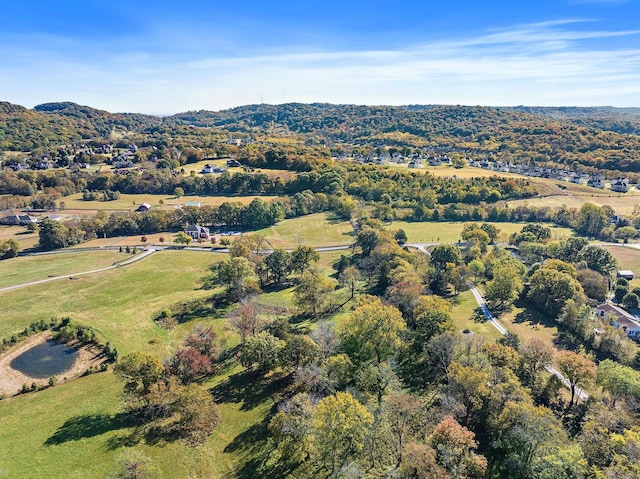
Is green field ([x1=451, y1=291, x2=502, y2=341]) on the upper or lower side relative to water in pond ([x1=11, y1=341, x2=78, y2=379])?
upper

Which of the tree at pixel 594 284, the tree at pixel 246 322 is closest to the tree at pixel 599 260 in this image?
the tree at pixel 594 284

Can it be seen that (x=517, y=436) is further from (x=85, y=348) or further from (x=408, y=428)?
(x=85, y=348)

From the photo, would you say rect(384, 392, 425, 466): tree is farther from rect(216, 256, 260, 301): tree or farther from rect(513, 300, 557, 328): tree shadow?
rect(216, 256, 260, 301): tree

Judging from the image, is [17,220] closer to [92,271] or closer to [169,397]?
[92,271]

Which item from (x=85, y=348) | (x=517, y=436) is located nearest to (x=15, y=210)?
(x=85, y=348)

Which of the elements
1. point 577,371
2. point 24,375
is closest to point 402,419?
point 577,371

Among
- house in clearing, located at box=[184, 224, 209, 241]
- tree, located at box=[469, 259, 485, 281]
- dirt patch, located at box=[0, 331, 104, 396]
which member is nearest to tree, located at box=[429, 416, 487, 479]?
dirt patch, located at box=[0, 331, 104, 396]
